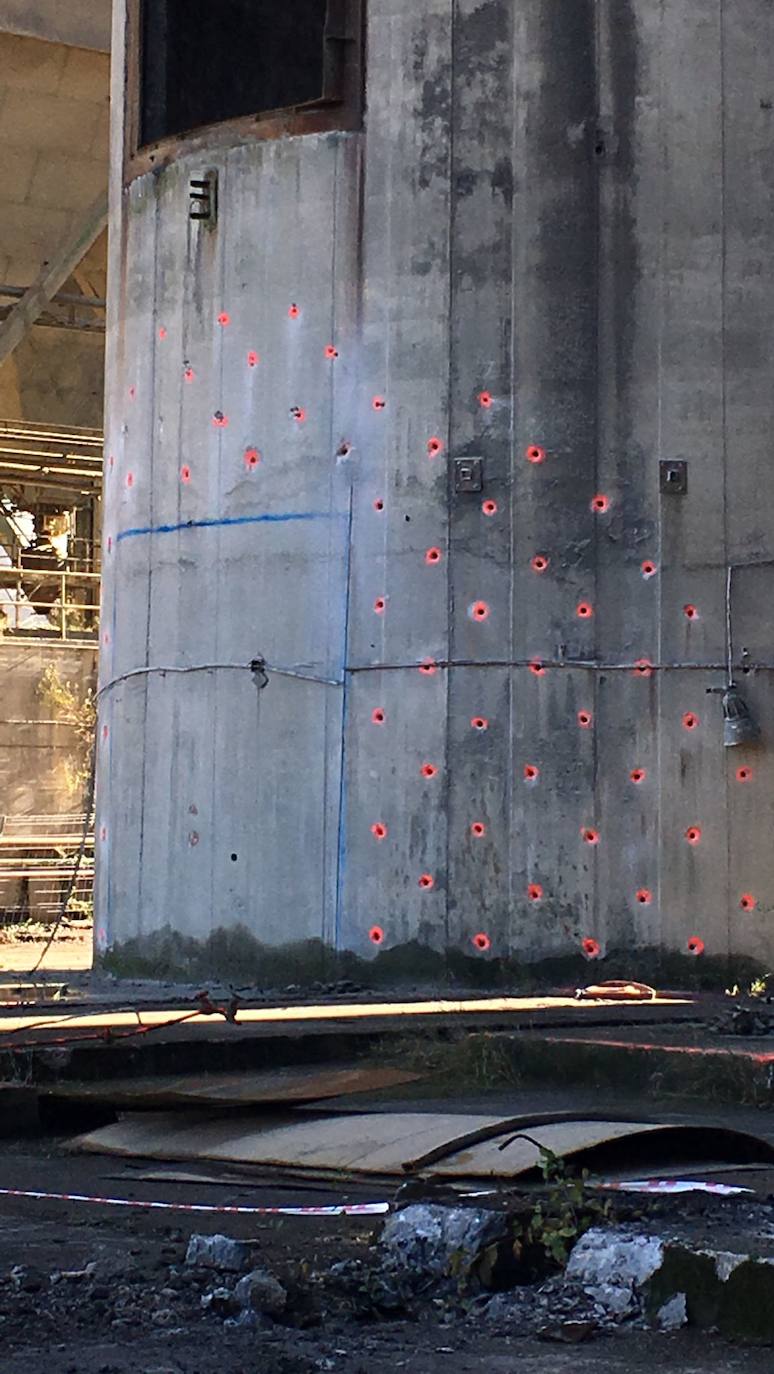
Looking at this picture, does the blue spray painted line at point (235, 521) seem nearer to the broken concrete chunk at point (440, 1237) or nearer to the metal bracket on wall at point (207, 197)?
the metal bracket on wall at point (207, 197)

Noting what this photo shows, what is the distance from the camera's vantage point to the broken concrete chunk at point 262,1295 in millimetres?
5496

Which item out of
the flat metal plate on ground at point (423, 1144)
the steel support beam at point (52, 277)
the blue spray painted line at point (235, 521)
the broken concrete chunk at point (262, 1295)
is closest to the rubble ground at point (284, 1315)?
the broken concrete chunk at point (262, 1295)

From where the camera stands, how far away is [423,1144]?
7602 millimetres

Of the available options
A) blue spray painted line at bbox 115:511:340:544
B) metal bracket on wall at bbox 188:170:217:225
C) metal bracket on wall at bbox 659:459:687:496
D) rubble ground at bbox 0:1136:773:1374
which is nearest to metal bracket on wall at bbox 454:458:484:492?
blue spray painted line at bbox 115:511:340:544

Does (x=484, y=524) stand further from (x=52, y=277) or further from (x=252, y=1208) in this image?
(x=52, y=277)

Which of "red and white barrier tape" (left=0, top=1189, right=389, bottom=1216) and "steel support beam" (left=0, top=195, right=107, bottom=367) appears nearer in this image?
"red and white barrier tape" (left=0, top=1189, right=389, bottom=1216)

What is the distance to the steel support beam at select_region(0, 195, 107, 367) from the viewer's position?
95.6 ft

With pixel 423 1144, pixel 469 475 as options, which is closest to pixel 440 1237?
pixel 423 1144

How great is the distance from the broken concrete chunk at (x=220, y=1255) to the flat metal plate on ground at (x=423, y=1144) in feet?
3.93

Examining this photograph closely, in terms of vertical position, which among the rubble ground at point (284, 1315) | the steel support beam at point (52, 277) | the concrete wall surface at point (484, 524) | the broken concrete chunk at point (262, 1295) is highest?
the steel support beam at point (52, 277)

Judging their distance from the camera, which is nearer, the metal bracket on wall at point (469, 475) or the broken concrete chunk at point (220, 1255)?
the broken concrete chunk at point (220, 1255)

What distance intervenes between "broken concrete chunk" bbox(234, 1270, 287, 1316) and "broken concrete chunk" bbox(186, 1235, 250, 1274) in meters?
0.42

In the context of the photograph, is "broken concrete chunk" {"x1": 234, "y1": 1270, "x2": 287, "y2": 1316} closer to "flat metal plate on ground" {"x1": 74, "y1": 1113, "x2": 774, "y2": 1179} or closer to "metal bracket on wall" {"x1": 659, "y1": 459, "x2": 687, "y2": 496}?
"flat metal plate on ground" {"x1": 74, "y1": 1113, "x2": 774, "y2": 1179}

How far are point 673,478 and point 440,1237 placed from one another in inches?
342
